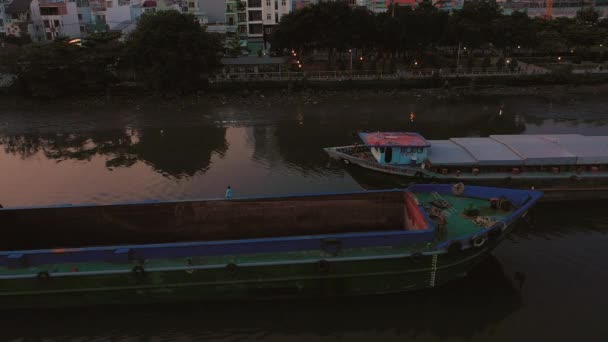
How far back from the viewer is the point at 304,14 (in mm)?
51625

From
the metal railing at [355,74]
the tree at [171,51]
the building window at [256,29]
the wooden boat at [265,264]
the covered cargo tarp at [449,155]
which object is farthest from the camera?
the building window at [256,29]

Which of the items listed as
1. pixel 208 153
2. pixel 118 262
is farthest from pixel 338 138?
pixel 118 262

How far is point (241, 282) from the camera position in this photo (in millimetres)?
13984

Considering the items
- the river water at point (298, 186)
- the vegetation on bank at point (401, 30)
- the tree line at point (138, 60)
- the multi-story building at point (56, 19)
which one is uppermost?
the multi-story building at point (56, 19)

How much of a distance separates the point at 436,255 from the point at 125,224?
450 inches

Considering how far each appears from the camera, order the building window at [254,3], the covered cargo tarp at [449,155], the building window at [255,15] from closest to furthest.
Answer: the covered cargo tarp at [449,155] < the building window at [254,3] < the building window at [255,15]

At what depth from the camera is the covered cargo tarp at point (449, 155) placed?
22.2 meters

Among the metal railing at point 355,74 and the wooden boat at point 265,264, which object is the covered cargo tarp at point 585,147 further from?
the metal railing at point 355,74

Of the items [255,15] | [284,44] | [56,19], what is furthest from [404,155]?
[56,19]

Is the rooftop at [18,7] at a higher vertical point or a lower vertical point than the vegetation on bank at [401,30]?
higher

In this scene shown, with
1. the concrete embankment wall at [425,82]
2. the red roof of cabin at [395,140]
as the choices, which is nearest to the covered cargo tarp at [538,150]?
the red roof of cabin at [395,140]

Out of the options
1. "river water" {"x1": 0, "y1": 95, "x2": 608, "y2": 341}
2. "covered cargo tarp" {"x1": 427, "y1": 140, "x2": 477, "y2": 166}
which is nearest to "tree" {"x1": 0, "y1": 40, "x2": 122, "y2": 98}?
"river water" {"x1": 0, "y1": 95, "x2": 608, "y2": 341}

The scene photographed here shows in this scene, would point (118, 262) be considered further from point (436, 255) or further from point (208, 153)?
point (208, 153)

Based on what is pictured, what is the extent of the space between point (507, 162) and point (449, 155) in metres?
2.80
